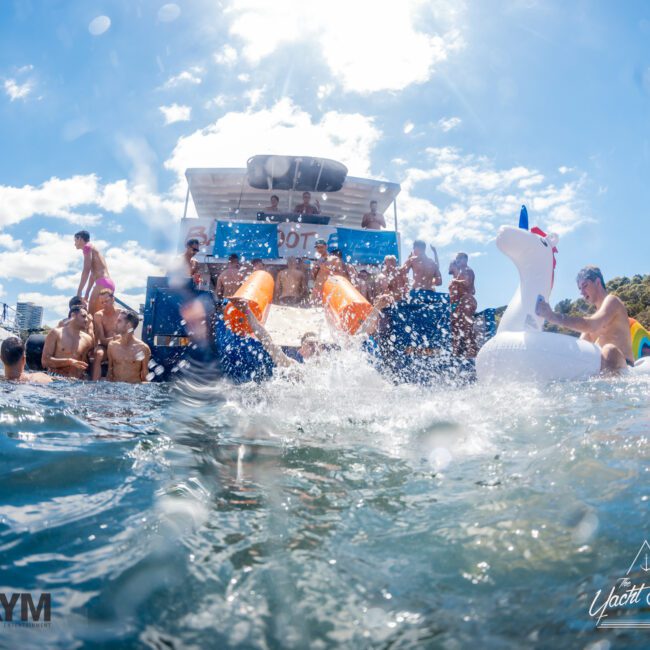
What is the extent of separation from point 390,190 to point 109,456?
34.5 feet

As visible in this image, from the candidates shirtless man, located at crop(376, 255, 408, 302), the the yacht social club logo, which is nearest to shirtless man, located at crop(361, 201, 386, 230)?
A: shirtless man, located at crop(376, 255, 408, 302)

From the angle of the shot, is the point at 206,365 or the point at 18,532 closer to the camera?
the point at 18,532

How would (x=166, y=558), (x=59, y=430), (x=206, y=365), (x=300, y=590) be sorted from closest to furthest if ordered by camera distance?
1. (x=300, y=590)
2. (x=166, y=558)
3. (x=59, y=430)
4. (x=206, y=365)

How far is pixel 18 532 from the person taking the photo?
4.91 feet

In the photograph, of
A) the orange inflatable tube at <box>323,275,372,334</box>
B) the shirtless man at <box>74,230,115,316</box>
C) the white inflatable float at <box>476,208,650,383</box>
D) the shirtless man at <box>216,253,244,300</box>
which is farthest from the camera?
the shirtless man at <box>216,253,244,300</box>

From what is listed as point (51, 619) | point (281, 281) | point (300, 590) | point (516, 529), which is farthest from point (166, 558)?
point (281, 281)

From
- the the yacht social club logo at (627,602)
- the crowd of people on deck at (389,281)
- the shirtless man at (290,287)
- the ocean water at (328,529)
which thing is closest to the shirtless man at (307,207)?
the crowd of people on deck at (389,281)

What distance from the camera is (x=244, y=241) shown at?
392 inches

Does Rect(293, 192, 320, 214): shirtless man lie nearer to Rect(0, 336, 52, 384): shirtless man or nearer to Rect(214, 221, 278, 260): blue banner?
Rect(214, 221, 278, 260): blue banner

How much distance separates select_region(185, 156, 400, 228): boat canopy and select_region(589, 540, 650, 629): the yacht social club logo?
9.95m

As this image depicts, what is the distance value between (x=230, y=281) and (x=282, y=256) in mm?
2230

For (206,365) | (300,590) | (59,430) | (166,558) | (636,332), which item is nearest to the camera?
(300,590)

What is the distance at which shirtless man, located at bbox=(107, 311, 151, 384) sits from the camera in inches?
226

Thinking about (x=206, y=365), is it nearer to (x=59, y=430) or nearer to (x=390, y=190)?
(x=59, y=430)
